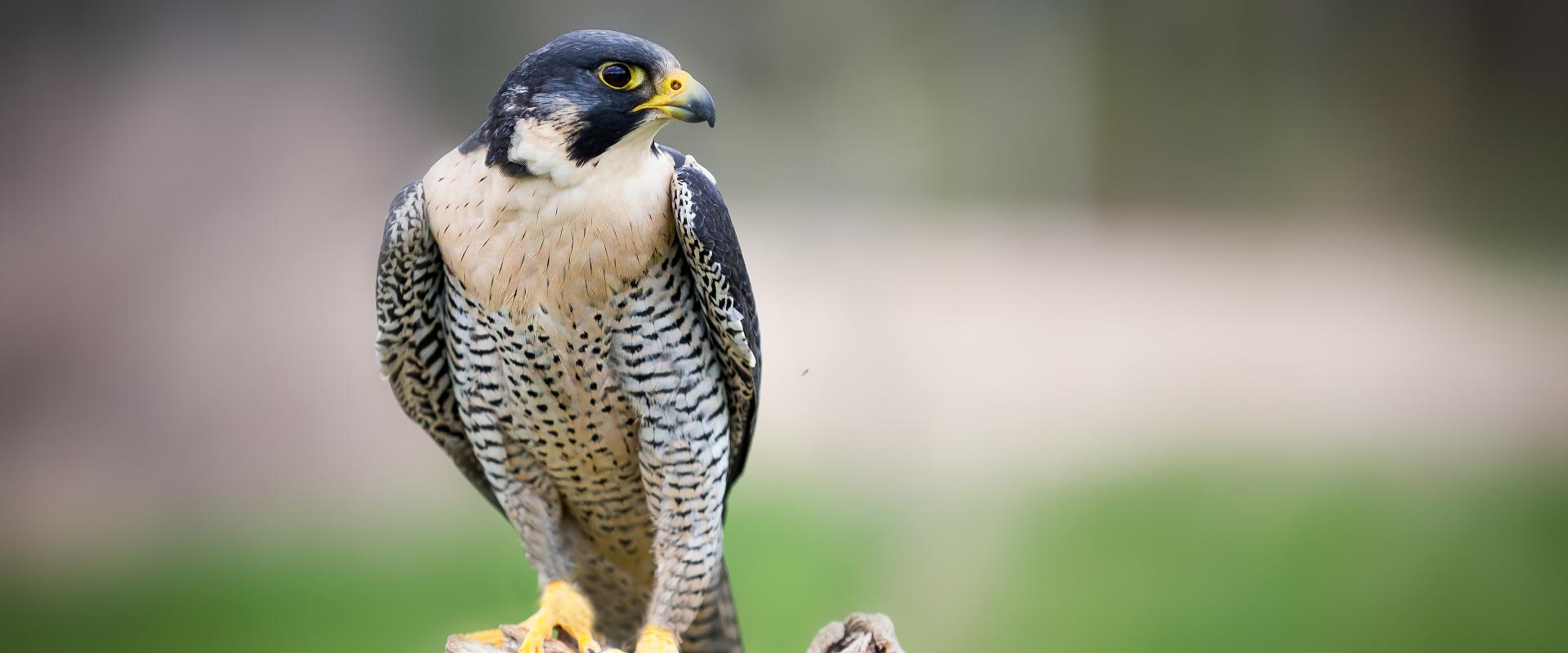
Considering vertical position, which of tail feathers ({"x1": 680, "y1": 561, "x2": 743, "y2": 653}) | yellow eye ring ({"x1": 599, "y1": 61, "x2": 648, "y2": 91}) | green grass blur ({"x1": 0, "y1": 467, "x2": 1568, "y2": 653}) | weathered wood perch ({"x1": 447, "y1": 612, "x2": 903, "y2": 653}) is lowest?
green grass blur ({"x1": 0, "y1": 467, "x2": 1568, "y2": 653})

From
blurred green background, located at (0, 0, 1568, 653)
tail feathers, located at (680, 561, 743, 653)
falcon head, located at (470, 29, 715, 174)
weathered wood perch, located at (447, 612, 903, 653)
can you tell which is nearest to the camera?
falcon head, located at (470, 29, 715, 174)

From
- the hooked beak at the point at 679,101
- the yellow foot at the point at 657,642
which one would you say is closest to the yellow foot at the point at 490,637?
the yellow foot at the point at 657,642

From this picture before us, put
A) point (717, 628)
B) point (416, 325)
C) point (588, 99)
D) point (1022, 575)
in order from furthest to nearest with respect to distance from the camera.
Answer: point (1022, 575), point (717, 628), point (416, 325), point (588, 99)

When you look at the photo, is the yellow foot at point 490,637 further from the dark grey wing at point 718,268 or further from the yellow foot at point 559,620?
the dark grey wing at point 718,268

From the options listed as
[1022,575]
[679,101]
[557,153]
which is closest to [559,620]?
[557,153]

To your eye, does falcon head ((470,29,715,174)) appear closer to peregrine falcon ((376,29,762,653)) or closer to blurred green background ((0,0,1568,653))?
peregrine falcon ((376,29,762,653))

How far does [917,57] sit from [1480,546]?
104 inches

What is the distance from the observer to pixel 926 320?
3375 millimetres

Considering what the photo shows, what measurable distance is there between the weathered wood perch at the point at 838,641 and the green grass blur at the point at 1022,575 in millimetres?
1085

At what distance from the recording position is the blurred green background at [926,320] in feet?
9.47

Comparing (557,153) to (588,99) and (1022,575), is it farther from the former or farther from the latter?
(1022,575)

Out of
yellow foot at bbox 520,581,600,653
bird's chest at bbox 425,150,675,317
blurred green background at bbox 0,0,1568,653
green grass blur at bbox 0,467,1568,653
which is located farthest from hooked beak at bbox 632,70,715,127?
green grass blur at bbox 0,467,1568,653

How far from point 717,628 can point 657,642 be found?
0.98 ft

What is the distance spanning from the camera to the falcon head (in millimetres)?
1460
